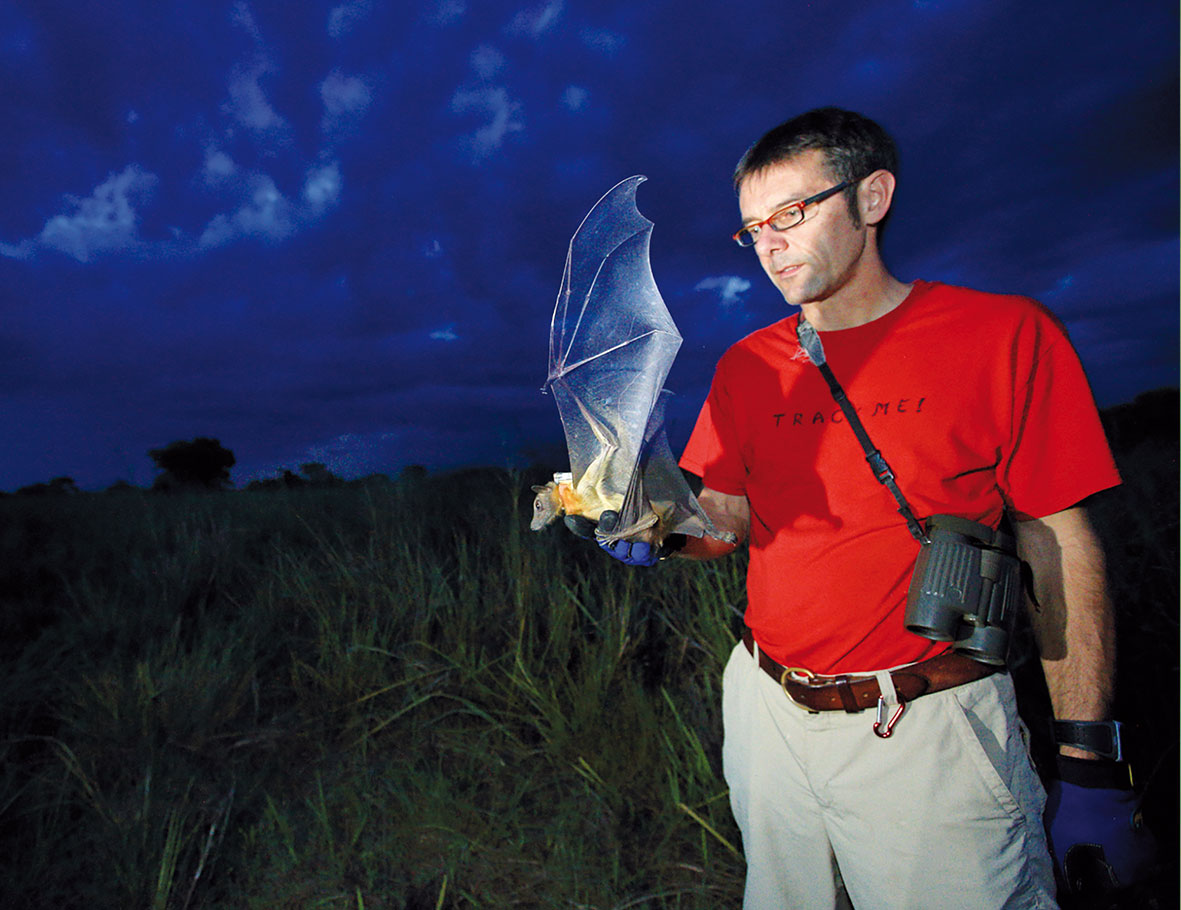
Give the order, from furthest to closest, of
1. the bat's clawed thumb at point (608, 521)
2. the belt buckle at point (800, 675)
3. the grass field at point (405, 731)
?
the grass field at point (405, 731)
the belt buckle at point (800, 675)
the bat's clawed thumb at point (608, 521)

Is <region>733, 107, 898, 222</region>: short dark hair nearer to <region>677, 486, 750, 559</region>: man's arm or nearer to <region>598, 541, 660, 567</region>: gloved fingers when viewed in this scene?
<region>677, 486, 750, 559</region>: man's arm

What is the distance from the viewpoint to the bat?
1290 millimetres

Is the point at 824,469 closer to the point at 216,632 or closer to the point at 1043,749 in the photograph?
the point at 1043,749

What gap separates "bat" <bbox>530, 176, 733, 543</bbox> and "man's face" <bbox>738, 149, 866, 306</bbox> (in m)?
0.30

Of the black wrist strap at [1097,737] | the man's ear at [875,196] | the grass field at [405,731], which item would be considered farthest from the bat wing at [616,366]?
the grass field at [405,731]

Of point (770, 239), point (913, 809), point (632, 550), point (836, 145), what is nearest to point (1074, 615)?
point (913, 809)

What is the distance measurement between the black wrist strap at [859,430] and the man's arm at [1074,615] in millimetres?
305

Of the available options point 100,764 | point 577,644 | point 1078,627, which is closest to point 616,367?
point 1078,627

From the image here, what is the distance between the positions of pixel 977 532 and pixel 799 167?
3.05 feet

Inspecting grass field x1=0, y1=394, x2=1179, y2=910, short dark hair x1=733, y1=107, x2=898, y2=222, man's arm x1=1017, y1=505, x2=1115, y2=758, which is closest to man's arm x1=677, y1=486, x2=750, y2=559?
man's arm x1=1017, y1=505, x2=1115, y2=758

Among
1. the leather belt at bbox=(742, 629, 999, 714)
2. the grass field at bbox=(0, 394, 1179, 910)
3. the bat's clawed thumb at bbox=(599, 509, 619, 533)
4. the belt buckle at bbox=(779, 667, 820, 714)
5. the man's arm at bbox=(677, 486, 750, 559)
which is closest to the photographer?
the bat's clawed thumb at bbox=(599, 509, 619, 533)

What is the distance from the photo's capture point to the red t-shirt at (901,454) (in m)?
1.33

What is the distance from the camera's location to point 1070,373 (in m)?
1.32

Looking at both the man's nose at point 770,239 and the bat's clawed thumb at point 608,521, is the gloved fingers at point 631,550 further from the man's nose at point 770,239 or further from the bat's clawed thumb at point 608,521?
the man's nose at point 770,239
